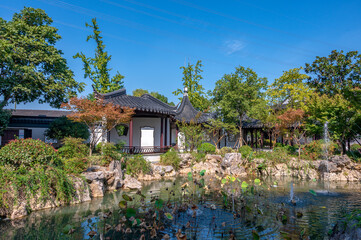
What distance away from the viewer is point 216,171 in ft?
42.9

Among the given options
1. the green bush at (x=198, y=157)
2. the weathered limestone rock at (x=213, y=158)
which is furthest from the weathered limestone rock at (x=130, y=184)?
the weathered limestone rock at (x=213, y=158)

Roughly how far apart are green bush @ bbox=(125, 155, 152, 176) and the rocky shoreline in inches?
12.7

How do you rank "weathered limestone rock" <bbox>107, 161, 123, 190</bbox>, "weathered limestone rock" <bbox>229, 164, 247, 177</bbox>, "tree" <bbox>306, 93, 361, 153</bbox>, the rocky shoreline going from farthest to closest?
"weathered limestone rock" <bbox>229, 164, 247, 177</bbox> < "tree" <bbox>306, 93, 361, 153</bbox> < "weathered limestone rock" <bbox>107, 161, 123, 190</bbox> < the rocky shoreline

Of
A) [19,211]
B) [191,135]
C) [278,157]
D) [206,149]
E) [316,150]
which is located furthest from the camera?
[191,135]

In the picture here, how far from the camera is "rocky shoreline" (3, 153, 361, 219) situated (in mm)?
7698

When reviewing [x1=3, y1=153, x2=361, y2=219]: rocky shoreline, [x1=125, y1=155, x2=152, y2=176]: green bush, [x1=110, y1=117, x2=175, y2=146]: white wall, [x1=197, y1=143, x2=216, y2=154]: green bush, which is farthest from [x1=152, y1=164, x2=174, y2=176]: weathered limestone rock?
[x1=110, y1=117, x2=175, y2=146]: white wall

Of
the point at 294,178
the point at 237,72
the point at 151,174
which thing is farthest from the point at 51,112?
the point at 294,178

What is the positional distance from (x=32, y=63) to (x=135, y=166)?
829cm

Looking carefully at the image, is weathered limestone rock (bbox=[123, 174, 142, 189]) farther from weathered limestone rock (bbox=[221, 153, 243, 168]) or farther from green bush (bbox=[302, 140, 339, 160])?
green bush (bbox=[302, 140, 339, 160])

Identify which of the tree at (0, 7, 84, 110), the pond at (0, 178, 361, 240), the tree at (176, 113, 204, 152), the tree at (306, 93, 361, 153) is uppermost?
the tree at (0, 7, 84, 110)

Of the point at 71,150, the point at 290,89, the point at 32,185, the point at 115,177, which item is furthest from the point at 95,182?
the point at 290,89

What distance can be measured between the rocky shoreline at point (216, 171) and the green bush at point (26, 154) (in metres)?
1.15

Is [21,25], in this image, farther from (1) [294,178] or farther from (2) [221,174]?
(1) [294,178]

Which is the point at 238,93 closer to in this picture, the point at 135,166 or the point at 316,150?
the point at 316,150
